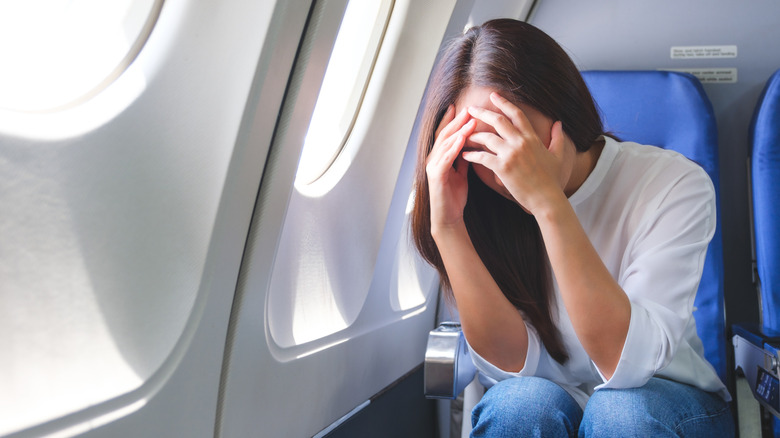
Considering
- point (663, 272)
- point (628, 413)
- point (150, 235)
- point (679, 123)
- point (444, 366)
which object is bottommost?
point (444, 366)

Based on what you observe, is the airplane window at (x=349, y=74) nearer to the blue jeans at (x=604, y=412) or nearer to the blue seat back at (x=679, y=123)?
the blue seat back at (x=679, y=123)

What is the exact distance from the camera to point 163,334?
1.02 metres

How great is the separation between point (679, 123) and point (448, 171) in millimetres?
932

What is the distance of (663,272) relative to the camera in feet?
3.88

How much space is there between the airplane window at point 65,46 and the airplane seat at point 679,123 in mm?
1006

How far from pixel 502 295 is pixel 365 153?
21.9 inches

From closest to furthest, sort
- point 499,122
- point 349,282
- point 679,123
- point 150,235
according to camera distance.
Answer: point 150,235
point 499,122
point 349,282
point 679,123

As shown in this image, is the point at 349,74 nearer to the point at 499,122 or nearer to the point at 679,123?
the point at 499,122

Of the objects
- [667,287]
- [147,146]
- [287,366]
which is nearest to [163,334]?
[147,146]

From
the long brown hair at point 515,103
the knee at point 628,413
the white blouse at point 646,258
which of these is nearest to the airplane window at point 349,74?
the long brown hair at point 515,103

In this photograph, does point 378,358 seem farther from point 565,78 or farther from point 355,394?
point 565,78

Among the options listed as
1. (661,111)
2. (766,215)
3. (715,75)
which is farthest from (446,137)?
(715,75)

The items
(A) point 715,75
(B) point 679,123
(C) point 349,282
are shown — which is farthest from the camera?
(A) point 715,75

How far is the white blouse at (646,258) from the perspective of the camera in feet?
3.69
